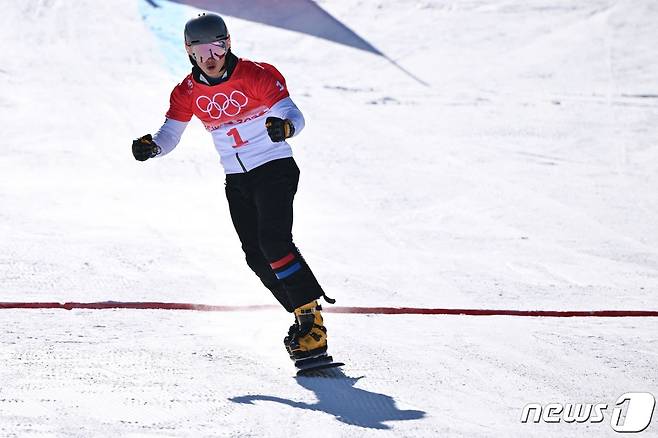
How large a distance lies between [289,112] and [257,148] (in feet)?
0.91

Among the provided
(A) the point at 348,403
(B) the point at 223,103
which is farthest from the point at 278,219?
(A) the point at 348,403

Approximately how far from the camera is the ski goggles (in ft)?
17.2

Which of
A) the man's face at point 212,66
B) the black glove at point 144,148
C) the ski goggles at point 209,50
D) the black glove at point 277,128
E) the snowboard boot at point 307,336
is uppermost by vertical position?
the ski goggles at point 209,50

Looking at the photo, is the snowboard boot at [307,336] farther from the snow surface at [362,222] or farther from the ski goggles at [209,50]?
the ski goggles at [209,50]

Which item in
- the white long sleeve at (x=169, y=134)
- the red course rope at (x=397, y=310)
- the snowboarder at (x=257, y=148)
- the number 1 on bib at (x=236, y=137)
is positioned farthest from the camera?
the red course rope at (x=397, y=310)

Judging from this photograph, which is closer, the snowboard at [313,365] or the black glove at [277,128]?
the black glove at [277,128]

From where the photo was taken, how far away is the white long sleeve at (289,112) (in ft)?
17.1

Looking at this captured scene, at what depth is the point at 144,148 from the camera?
5438 mm

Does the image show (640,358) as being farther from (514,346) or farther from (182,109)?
(182,109)

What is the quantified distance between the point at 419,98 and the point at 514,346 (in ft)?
23.4

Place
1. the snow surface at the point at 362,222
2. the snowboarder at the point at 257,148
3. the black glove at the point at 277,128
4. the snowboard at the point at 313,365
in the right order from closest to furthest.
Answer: the snow surface at the point at 362,222, the black glove at the point at 277,128, the snowboard at the point at 313,365, the snowboarder at the point at 257,148

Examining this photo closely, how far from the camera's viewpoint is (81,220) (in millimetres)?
8250

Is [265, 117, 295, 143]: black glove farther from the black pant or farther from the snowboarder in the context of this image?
the black pant

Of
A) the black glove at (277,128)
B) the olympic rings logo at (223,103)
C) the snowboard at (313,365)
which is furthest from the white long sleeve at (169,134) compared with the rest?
the snowboard at (313,365)
